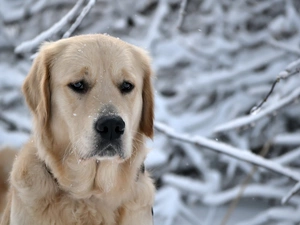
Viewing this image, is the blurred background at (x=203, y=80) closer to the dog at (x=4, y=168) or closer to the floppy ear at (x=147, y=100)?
the dog at (x=4, y=168)

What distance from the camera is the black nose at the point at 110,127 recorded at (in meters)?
2.65

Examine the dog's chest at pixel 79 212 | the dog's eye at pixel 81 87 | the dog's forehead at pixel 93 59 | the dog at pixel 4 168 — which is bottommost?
the dog at pixel 4 168

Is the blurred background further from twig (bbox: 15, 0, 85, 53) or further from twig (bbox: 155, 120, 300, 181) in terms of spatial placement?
twig (bbox: 15, 0, 85, 53)

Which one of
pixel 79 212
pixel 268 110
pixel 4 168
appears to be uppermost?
pixel 268 110

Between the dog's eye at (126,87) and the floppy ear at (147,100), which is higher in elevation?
the dog's eye at (126,87)

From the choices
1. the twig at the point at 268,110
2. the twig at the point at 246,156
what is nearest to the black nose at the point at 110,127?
the twig at the point at 268,110

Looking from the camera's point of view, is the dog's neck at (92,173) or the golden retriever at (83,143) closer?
the golden retriever at (83,143)

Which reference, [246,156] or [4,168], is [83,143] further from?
[4,168]

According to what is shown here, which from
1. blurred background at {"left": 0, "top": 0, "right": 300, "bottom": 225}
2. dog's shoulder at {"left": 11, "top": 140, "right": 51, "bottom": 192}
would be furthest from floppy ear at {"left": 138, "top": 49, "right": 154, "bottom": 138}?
blurred background at {"left": 0, "top": 0, "right": 300, "bottom": 225}

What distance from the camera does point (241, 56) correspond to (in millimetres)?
7426

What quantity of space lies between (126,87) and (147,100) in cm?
31

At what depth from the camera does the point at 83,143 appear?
2.73 m

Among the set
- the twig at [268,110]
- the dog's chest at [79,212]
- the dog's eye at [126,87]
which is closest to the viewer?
the twig at [268,110]

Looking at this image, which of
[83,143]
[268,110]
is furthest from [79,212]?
[268,110]
